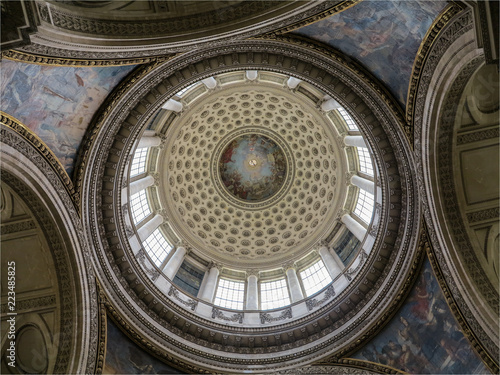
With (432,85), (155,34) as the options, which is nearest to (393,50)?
(432,85)

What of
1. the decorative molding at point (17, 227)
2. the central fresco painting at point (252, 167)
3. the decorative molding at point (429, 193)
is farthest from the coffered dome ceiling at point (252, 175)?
the decorative molding at point (17, 227)

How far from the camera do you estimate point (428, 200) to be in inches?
611

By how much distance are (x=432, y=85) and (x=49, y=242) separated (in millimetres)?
14928

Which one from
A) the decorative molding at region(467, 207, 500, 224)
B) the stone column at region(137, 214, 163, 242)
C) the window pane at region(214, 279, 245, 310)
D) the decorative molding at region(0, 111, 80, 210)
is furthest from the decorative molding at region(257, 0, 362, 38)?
the window pane at region(214, 279, 245, 310)

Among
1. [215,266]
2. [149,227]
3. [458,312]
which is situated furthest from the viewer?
[215,266]

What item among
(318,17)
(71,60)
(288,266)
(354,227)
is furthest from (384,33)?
(288,266)

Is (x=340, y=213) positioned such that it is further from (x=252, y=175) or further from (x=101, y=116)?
(x=101, y=116)

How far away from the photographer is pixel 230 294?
26547 millimetres

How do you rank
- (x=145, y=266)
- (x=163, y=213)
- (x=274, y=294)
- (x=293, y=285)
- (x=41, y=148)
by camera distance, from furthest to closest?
(x=163, y=213) < (x=274, y=294) < (x=293, y=285) < (x=145, y=266) < (x=41, y=148)

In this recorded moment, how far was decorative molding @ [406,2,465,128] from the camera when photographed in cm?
1094

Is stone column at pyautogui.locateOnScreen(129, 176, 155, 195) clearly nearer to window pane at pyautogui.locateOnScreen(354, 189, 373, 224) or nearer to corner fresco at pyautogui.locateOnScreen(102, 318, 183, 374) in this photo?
corner fresco at pyautogui.locateOnScreen(102, 318, 183, 374)

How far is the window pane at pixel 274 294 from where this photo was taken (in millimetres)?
25547

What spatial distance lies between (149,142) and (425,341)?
1845cm

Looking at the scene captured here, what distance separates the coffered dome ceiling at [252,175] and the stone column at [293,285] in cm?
184
